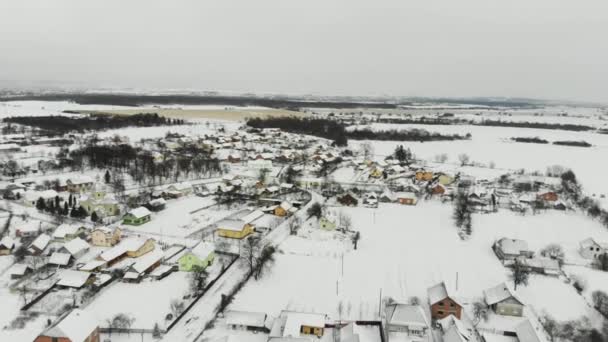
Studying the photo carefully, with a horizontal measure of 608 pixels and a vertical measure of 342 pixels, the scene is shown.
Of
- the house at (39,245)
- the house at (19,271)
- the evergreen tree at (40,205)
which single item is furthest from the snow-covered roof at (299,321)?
the evergreen tree at (40,205)

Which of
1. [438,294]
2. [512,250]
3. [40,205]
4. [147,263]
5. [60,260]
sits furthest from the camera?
[40,205]

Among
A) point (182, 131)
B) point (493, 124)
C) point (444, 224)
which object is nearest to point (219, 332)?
point (444, 224)

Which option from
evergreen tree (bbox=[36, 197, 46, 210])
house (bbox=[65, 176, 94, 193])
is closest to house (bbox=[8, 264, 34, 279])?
evergreen tree (bbox=[36, 197, 46, 210])

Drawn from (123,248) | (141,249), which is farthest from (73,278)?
(141,249)

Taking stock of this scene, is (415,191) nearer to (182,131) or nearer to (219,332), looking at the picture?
(219,332)

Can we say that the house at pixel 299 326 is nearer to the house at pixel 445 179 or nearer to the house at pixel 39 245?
the house at pixel 39 245

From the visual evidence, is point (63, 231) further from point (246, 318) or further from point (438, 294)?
point (438, 294)
